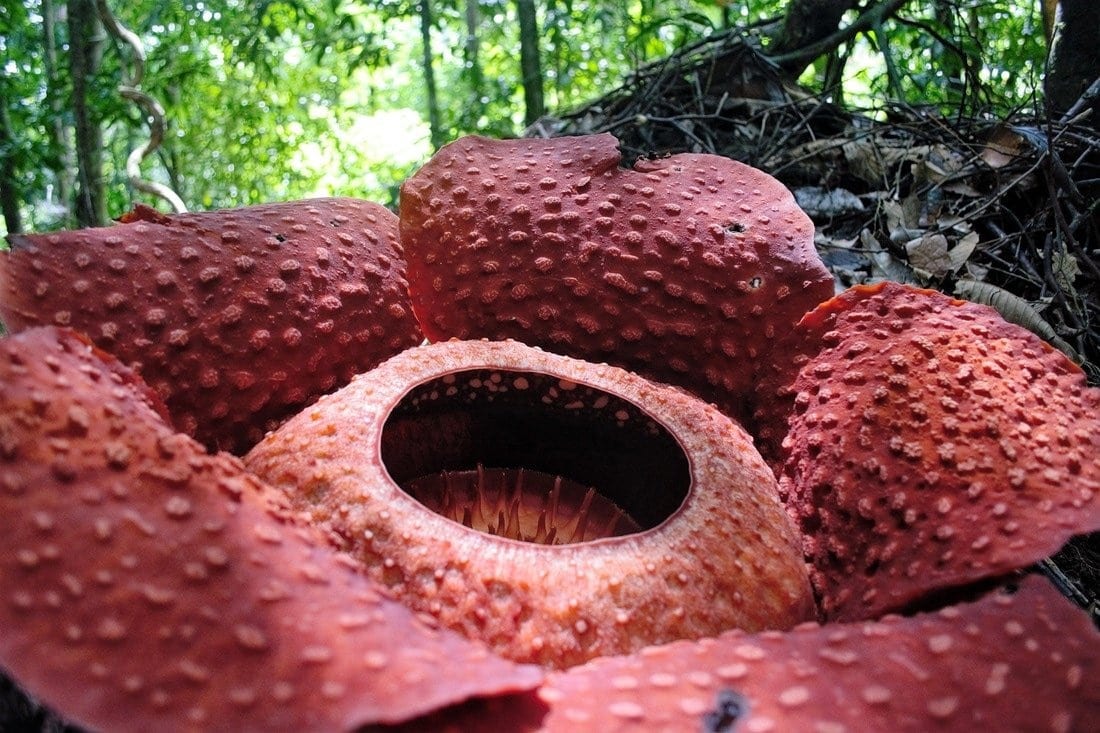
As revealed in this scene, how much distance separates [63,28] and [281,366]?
6.32 m

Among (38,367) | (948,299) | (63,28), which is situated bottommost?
(948,299)

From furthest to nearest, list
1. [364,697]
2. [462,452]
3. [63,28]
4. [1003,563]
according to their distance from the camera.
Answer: [63,28], [462,452], [1003,563], [364,697]

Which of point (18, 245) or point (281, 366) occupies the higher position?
point (18, 245)

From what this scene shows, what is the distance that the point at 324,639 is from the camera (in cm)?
93

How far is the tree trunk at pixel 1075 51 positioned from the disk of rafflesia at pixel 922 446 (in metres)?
1.42

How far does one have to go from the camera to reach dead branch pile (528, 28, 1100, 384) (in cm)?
234

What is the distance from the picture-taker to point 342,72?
11828 millimetres

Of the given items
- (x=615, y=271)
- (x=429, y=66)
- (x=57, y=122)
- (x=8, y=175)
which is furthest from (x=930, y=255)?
(x=429, y=66)

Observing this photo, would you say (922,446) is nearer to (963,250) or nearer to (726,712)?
(726,712)

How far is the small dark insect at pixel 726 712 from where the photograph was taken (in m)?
0.96

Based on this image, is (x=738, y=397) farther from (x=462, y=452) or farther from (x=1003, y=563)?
(x=1003, y=563)

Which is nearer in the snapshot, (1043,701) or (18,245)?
(1043,701)

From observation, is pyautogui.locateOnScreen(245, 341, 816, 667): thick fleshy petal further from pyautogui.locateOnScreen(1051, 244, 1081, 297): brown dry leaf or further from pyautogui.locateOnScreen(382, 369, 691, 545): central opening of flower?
pyautogui.locateOnScreen(1051, 244, 1081, 297): brown dry leaf

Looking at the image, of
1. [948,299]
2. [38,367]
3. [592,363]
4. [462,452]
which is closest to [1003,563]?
[948,299]
